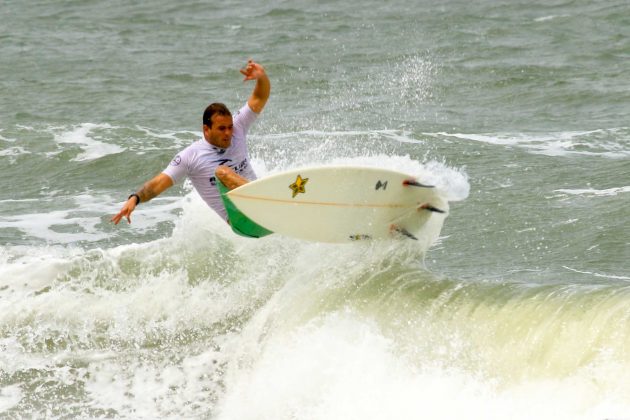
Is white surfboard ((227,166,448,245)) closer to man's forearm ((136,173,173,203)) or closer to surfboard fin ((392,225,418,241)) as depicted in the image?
surfboard fin ((392,225,418,241))

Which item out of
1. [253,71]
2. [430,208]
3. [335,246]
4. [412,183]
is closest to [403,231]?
[430,208]

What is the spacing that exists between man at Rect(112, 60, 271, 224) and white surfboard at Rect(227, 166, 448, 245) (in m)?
0.29

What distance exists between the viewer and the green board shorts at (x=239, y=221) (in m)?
9.27

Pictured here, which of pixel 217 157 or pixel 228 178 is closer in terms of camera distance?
pixel 228 178

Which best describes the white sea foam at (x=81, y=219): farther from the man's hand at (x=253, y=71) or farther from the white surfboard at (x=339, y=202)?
the white surfboard at (x=339, y=202)

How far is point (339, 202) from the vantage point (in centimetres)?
920

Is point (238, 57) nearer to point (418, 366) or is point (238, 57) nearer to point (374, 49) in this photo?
point (374, 49)

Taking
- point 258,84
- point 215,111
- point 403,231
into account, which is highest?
point 258,84

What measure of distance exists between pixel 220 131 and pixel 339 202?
3.72 ft

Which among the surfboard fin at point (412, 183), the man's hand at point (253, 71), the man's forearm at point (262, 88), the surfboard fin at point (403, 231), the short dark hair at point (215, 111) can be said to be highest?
the man's hand at point (253, 71)

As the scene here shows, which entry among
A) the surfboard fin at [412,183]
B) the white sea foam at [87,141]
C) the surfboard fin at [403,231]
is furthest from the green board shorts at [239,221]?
the white sea foam at [87,141]

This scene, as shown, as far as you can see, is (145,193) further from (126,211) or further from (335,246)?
(335,246)

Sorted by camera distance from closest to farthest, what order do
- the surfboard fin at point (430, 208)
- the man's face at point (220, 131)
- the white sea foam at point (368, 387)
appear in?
1. the white sea foam at point (368, 387)
2. the man's face at point (220, 131)
3. the surfboard fin at point (430, 208)

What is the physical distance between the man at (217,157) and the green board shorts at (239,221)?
127 millimetres
